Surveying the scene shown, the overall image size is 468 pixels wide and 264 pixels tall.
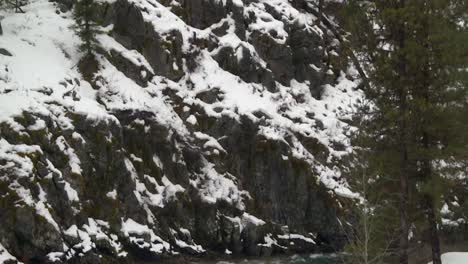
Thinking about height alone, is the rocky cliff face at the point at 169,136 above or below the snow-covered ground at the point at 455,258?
above

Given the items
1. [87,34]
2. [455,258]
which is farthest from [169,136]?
[455,258]

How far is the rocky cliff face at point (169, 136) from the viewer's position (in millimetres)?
17453

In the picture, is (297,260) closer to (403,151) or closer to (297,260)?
(297,260)

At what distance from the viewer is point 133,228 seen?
19766 millimetres

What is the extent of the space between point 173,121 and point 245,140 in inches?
154

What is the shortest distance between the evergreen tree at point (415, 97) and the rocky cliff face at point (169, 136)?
1.50m

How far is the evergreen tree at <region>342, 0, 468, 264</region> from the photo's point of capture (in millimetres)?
12680

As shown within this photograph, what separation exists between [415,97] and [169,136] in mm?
13103

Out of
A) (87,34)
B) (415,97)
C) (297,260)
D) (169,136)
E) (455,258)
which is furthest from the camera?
(87,34)

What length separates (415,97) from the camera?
1296 centimetres

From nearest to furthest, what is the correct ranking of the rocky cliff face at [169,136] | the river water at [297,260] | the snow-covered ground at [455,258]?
the snow-covered ground at [455,258], the rocky cliff face at [169,136], the river water at [297,260]

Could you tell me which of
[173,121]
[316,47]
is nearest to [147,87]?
[173,121]

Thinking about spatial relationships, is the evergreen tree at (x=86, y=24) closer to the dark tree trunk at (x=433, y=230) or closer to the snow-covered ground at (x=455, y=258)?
the dark tree trunk at (x=433, y=230)

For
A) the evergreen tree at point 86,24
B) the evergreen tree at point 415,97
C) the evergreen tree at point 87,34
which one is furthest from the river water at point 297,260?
the evergreen tree at point 86,24
